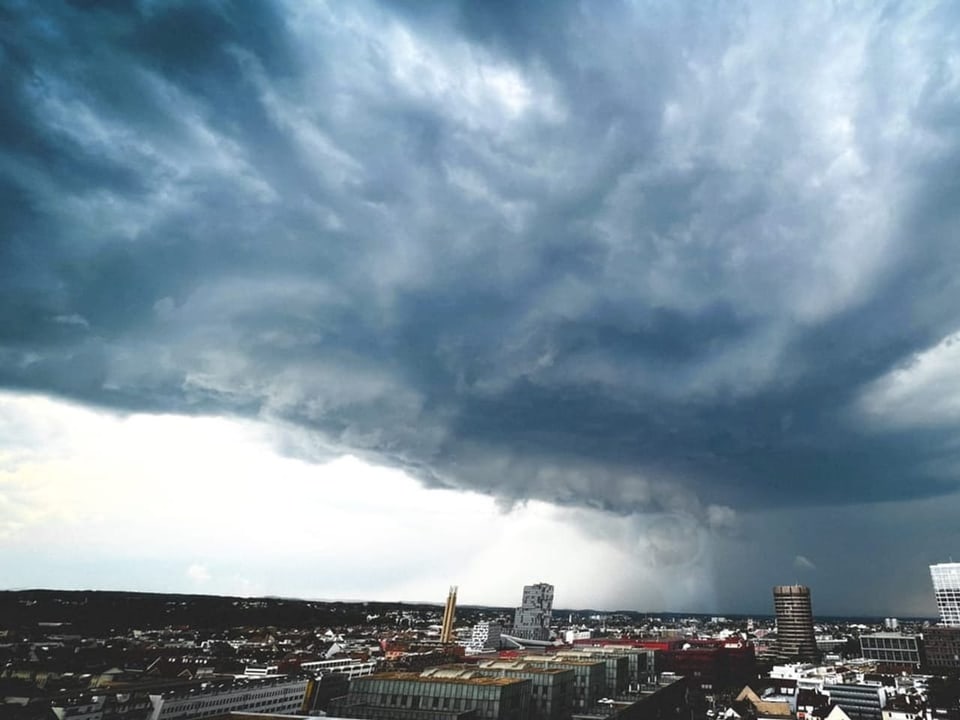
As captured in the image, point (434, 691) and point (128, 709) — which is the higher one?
point (434, 691)

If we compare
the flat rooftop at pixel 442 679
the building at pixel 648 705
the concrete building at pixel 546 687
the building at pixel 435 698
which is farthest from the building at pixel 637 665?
the building at pixel 435 698

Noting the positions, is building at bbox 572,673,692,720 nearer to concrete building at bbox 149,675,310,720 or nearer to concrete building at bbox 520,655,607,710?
concrete building at bbox 520,655,607,710

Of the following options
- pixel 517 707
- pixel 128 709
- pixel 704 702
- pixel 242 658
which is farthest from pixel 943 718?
pixel 242 658

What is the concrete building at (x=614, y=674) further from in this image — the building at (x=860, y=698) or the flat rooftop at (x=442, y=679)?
the building at (x=860, y=698)

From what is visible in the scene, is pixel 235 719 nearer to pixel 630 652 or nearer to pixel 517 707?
pixel 517 707

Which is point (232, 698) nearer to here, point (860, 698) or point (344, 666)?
point (344, 666)

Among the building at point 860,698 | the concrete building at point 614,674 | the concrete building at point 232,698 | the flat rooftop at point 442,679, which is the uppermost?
the flat rooftop at point 442,679

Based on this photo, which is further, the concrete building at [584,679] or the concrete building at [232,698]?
the concrete building at [232,698]

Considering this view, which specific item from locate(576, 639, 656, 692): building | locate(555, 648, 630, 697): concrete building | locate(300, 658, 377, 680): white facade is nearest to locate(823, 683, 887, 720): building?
locate(576, 639, 656, 692): building
